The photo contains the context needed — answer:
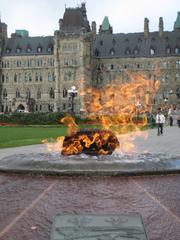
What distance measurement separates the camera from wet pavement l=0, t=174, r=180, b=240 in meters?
6.58

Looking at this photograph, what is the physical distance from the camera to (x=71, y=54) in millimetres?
103125

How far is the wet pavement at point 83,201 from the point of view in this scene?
6579 millimetres

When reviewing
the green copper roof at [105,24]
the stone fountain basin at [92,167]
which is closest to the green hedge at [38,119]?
the stone fountain basin at [92,167]

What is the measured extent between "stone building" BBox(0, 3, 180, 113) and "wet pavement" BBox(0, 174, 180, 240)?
90.3 m

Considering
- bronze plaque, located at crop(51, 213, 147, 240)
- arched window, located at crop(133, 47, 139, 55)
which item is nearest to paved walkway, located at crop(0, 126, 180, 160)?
bronze plaque, located at crop(51, 213, 147, 240)

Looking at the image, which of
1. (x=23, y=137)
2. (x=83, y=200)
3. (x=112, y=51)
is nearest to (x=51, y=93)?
(x=112, y=51)

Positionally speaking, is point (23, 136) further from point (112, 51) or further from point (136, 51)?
point (112, 51)

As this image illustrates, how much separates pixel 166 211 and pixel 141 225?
5.23 feet

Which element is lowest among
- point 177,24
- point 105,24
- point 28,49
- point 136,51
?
point 136,51

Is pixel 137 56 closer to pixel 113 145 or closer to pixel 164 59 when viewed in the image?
pixel 164 59

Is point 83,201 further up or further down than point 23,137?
further up

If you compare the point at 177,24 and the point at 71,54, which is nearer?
the point at 71,54

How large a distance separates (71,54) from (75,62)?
6.34 ft

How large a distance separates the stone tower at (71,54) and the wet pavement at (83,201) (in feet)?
297
